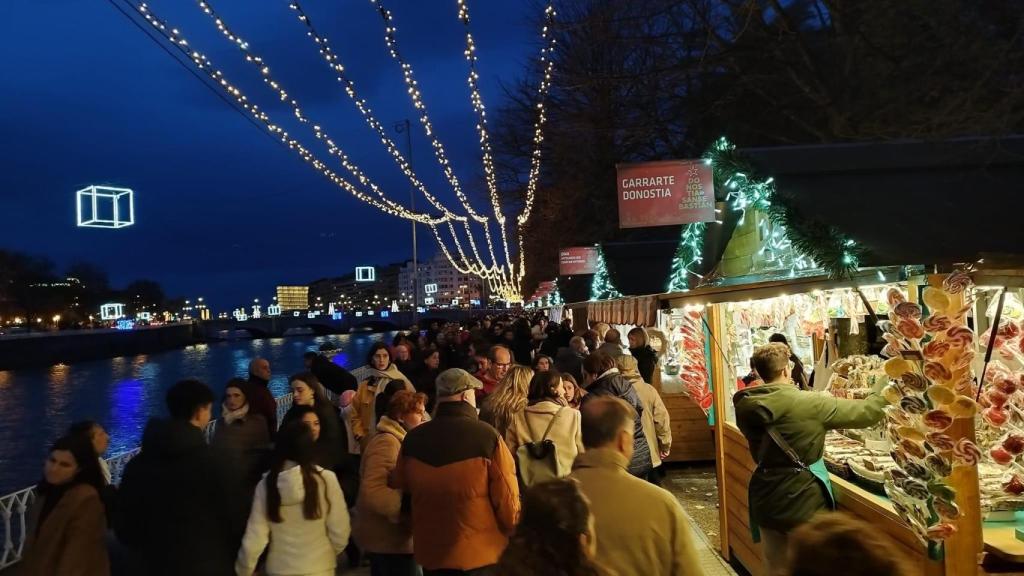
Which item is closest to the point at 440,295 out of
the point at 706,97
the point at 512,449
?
the point at 706,97

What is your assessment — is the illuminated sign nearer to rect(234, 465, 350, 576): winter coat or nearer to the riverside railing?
the riverside railing

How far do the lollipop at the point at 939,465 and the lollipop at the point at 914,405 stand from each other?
0.21 meters

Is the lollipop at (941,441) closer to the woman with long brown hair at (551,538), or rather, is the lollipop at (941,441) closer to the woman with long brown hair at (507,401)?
the woman with long brown hair at (551,538)

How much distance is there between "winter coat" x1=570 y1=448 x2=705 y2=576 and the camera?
2.48 metres

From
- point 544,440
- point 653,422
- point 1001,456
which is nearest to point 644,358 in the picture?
point 653,422

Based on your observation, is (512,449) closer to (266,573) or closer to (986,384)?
(266,573)

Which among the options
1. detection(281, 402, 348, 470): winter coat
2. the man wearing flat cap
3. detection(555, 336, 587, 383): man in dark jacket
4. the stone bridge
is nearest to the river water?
detection(555, 336, 587, 383): man in dark jacket

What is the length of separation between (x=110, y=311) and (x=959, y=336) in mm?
99858

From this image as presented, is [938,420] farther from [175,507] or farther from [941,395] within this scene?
[175,507]

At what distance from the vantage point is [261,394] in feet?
21.7

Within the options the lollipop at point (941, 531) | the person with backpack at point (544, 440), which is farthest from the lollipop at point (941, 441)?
the person with backpack at point (544, 440)

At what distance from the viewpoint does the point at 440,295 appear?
5586 inches

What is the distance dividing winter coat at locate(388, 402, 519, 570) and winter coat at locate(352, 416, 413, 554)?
0.29 metres

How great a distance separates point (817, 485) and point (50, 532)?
12.4 feet
